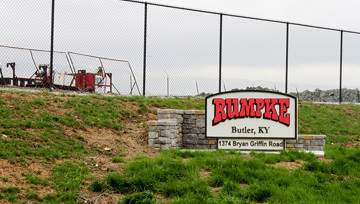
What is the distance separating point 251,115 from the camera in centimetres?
884

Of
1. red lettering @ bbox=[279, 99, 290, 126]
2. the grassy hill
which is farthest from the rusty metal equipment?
red lettering @ bbox=[279, 99, 290, 126]

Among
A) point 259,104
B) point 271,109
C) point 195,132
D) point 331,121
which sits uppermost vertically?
point 259,104

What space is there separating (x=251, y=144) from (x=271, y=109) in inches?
38.1

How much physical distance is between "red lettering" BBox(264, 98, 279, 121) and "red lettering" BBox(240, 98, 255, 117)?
0.32 m

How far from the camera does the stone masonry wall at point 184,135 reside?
345 inches

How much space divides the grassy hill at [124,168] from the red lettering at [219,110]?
3.52 ft

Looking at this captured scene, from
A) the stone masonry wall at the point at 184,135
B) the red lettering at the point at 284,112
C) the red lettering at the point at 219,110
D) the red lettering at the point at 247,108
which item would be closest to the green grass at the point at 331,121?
the stone masonry wall at the point at 184,135

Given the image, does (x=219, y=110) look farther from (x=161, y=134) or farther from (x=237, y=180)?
(x=237, y=180)

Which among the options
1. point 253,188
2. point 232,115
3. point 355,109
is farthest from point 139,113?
point 355,109

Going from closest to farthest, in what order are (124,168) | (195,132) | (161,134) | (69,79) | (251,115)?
(124,168)
(161,134)
(251,115)
(195,132)
(69,79)

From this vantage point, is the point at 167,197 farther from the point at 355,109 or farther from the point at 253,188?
the point at 355,109

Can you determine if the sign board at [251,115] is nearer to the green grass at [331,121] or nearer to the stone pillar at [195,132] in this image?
the stone pillar at [195,132]

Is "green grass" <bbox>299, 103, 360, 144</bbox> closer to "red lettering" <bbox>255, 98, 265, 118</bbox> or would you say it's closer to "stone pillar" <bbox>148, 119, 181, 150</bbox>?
"red lettering" <bbox>255, 98, 265, 118</bbox>

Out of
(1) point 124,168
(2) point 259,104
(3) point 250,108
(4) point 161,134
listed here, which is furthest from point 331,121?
(1) point 124,168
